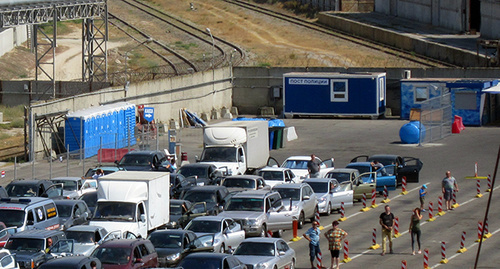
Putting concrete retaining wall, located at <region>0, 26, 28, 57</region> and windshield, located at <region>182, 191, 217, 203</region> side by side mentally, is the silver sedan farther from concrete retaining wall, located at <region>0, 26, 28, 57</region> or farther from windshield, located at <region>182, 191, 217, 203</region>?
concrete retaining wall, located at <region>0, 26, 28, 57</region>

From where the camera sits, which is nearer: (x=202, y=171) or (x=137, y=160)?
(x=202, y=171)

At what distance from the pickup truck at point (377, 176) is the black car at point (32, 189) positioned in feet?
40.1

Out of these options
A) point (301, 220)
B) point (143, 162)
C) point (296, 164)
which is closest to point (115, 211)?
point (301, 220)

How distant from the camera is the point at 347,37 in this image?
89.6 meters

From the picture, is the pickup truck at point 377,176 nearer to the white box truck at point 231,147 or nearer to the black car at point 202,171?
the white box truck at point 231,147

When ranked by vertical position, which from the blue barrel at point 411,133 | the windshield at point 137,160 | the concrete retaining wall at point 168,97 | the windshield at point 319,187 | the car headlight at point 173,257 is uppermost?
the concrete retaining wall at point 168,97

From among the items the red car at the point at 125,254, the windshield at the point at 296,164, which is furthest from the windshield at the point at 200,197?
the windshield at the point at 296,164

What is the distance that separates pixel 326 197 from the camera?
33.9 metres

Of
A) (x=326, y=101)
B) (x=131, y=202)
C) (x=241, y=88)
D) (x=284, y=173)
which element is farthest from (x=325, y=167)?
(x=241, y=88)

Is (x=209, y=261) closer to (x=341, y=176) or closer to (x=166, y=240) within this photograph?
(x=166, y=240)

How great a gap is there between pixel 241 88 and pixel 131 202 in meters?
39.4

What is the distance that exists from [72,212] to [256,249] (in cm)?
790

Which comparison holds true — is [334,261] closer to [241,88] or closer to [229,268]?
[229,268]

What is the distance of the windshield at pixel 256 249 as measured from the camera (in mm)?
24195
